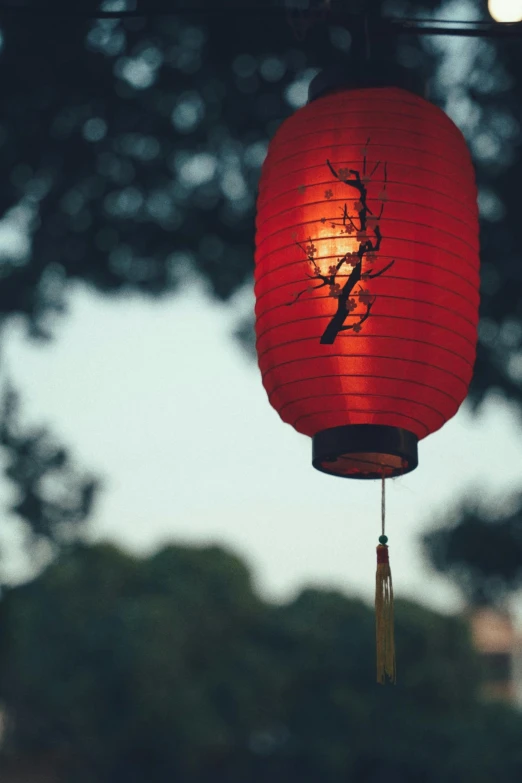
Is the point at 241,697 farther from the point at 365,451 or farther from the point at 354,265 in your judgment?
the point at 354,265

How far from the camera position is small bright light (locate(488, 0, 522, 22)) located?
85.6 inches

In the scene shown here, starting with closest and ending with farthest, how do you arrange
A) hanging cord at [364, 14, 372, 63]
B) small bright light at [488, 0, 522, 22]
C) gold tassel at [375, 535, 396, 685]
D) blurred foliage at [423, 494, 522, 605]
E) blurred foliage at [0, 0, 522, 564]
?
gold tassel at [375, 535, 396, 685]
hanging cord at [364, 14, 372, 63]
small bright light at [488, 0, 522, 22]
blurred foliage at [0, 0, 522, 564]
blurred foliage at [423, 494, 522, 605]

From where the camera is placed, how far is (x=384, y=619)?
187cm

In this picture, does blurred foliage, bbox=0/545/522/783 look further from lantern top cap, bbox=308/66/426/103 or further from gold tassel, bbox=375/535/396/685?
lantern top cap, bbox=308/66/426/103

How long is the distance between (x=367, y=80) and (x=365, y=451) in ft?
2.31

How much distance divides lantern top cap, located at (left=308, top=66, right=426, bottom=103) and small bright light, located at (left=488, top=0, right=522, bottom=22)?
341mm

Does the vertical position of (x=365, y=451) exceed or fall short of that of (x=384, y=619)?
it exceeds it

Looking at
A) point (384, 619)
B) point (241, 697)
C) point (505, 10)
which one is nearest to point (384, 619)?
point (384, 619)

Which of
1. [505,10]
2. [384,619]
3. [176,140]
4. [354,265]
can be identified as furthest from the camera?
[176,140]

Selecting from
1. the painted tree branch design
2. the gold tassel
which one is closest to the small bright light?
the painted tree branch design

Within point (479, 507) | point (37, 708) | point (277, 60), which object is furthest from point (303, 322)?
point (37, 708)

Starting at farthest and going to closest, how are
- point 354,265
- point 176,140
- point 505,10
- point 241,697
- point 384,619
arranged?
point 241,697
point 176,140
point 505,10
point 384,619
point 354,265

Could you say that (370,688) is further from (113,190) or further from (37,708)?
(113,190)

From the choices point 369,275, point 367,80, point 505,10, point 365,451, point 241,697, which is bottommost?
point 241,697
